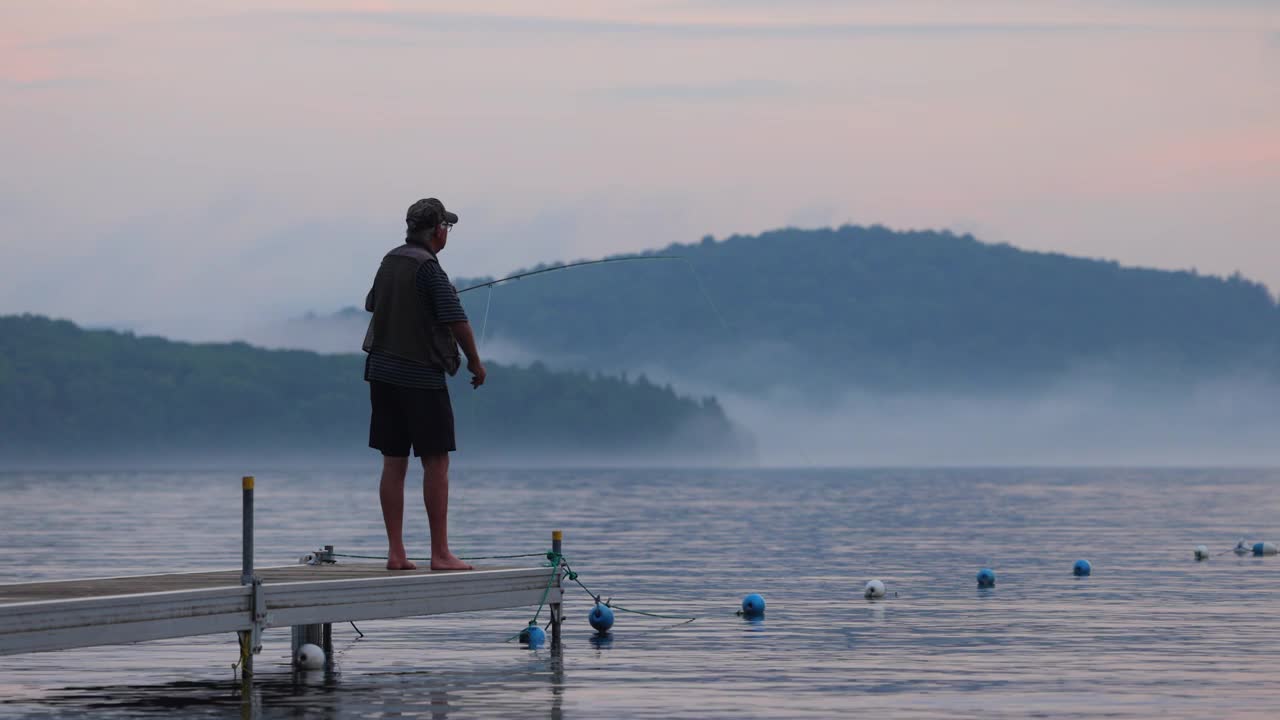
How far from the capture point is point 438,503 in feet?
54.0

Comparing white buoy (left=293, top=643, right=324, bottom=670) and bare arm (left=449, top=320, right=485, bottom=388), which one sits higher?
bare arm (left=449, top=320, right=485, bottom=388)

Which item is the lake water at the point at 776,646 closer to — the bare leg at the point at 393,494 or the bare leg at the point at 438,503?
the bare leg at the point at 438,503

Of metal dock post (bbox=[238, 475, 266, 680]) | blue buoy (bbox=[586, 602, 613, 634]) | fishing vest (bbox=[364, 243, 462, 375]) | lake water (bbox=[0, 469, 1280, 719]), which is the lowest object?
lake water (bbox=[0, 469, 1280, 719])

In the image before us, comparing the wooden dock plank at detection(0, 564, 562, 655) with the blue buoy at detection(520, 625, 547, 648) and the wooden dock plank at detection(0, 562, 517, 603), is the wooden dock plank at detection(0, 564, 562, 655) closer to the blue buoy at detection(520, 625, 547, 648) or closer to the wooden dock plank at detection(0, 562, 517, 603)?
the wooden dock plank at detection(0, 562, 517, 603)

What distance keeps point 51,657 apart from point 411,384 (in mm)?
4693

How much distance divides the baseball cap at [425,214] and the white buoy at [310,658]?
148 inches

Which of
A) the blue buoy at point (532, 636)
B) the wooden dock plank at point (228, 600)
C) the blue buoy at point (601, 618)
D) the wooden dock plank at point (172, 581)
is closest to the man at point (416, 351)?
the wooden dock plank at point (228, 600)

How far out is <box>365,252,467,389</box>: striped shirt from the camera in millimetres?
16141

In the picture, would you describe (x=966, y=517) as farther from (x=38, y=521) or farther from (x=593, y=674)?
(x=593, y=674)

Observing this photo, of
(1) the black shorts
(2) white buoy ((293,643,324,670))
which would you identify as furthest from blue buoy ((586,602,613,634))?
(1) the black shorts

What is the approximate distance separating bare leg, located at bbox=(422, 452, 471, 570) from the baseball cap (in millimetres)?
1913

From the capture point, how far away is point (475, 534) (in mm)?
51656

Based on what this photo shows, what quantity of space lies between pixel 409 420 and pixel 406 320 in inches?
32.4

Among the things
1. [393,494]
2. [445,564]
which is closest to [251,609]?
[393,494]
